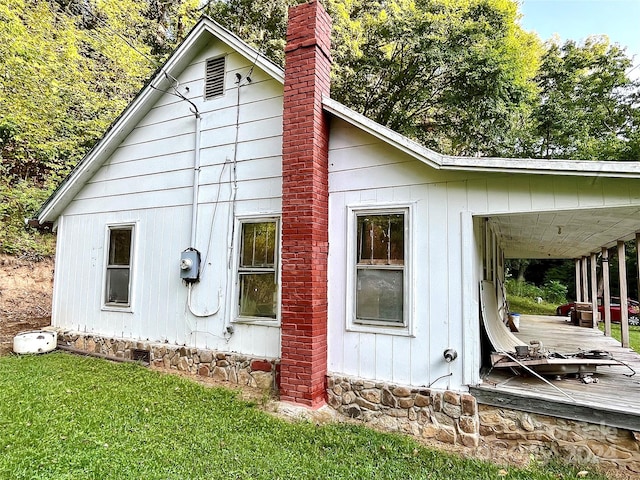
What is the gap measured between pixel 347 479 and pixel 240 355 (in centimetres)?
258

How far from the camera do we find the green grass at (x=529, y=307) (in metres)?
15.5

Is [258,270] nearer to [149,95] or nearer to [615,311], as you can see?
[149,95]

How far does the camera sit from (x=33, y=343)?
6.73 metres

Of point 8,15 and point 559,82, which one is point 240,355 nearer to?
point 8,15

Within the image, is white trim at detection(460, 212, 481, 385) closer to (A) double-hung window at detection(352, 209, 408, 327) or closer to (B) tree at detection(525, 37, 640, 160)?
(A) double-hung window at detection(352, 209, 408, 327)

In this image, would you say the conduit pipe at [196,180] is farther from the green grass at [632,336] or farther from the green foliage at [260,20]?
the green grass at [632,336]

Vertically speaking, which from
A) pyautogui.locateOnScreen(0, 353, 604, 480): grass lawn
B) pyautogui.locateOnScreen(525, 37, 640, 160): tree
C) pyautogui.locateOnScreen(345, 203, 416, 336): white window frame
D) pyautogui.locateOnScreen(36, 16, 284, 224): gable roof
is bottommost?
pyautogui.locateOnScreen(0, 353, 604, 480): grass lawn

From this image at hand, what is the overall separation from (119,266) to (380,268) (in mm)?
4886

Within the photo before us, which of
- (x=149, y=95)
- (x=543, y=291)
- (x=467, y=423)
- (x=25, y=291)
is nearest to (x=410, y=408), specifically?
(x=467, y=423)

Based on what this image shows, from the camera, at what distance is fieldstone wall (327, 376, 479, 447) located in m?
3.95

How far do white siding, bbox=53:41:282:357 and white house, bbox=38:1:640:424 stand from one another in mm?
28

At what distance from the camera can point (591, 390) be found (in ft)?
13.2

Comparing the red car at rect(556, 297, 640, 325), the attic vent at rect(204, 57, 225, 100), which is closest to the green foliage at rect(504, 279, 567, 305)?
the red car at rect(556, 297, 640, 325)

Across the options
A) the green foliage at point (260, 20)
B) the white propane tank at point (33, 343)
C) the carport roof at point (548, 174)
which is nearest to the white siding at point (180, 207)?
the white propane tank at point (33, 343)
